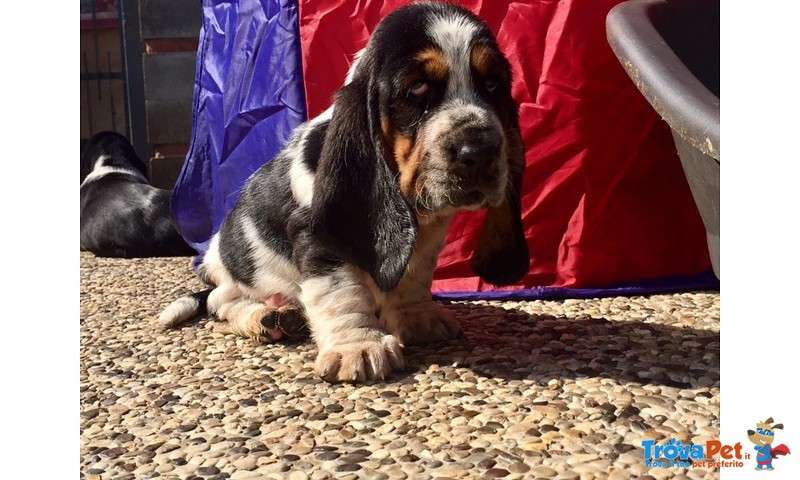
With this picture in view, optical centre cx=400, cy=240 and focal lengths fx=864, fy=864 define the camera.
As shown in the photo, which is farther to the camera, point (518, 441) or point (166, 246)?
point (166, 246)

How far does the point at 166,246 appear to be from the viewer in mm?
6754

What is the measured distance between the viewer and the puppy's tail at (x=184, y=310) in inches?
163

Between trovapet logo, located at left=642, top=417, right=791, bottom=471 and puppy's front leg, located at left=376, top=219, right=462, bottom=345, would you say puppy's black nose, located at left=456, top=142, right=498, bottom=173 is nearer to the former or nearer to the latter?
puppy's front leg, located at left=376, top=219, right=462, bottom=345

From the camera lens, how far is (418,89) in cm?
301

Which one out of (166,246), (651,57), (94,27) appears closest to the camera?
(651,57)

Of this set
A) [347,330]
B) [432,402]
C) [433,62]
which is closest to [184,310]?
[347,330]

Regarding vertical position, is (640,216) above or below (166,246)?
above

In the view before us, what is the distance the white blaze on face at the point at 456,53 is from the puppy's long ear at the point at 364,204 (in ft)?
0.93

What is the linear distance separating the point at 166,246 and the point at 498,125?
4381 millimetres

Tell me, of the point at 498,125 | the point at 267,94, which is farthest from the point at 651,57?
the point at 267,94

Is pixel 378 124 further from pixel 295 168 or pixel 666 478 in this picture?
pixel 666 478

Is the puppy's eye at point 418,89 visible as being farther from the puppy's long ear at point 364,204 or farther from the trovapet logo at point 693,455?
the trovapet logo at point 693,455
